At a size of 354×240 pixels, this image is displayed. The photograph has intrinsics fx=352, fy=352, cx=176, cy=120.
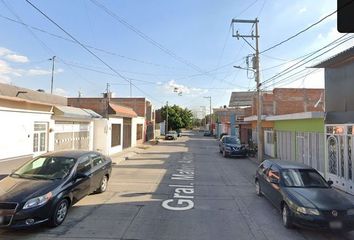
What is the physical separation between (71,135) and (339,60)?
616 inches

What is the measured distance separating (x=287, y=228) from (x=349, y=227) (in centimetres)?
137

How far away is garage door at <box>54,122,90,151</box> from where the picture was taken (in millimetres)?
20094

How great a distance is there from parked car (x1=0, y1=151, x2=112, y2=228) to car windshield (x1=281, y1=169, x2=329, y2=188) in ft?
18.8

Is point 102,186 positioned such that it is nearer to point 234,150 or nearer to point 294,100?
point 234,150

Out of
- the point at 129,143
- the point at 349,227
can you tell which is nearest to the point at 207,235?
the point at 349,227

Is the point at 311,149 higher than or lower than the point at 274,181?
higher

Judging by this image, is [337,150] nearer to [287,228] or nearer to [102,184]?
[287,228]

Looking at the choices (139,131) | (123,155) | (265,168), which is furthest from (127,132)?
(265,168)

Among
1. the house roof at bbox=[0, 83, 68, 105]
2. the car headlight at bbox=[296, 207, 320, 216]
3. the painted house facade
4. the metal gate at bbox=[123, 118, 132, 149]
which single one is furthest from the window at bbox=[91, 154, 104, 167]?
the metal gate at bbox=[123, 118, 132, 149]

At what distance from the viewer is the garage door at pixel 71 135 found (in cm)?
2009

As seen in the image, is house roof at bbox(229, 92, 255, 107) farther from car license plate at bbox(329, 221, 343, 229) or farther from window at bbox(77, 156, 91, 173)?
car license plate at bbox(329, 221, 343, 229)


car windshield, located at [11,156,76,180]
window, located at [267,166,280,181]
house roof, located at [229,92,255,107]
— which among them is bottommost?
window, located at [267,166,280,181]

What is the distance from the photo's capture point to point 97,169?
449 inches

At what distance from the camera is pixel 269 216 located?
970cm
